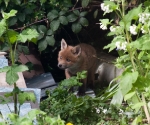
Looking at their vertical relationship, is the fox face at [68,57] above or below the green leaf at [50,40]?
below

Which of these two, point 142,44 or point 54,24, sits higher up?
point 142,44

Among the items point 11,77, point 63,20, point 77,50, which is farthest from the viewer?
point 77,50

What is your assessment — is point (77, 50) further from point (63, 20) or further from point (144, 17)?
point (144, 17)

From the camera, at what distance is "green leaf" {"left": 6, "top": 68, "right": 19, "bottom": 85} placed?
3314mm

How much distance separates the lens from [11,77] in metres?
3.33

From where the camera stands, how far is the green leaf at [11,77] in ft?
10.9

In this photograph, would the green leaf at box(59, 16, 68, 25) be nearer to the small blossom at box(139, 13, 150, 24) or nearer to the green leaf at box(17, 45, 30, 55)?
the green leaf at box(17, 45, 30, 55)

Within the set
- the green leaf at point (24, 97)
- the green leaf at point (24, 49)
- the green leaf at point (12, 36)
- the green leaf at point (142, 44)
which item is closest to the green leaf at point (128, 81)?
the green leaf at point (142, 44)

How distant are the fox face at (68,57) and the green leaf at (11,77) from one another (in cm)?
365

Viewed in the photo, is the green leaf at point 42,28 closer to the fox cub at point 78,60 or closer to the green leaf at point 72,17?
the green leaf at point 72,17

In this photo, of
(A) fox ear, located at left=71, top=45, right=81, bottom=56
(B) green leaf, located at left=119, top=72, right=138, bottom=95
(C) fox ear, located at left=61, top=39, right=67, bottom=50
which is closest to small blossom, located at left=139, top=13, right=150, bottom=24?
(B) green leaf, located at left=119, top=72, right=138, bottom=95

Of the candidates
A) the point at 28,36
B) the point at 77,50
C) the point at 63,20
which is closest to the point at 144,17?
the point at 28,36

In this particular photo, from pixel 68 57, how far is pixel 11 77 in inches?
151

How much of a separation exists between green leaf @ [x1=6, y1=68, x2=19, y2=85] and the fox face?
3.65 m
